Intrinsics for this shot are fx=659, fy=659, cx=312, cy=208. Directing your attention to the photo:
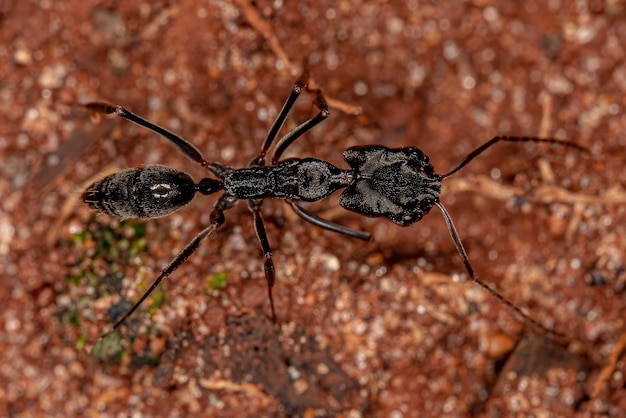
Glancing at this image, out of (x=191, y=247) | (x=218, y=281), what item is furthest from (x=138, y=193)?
(x=218, y=281)

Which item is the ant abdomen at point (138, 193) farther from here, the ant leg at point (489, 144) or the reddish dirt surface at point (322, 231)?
the ant leg at point (489, 144)

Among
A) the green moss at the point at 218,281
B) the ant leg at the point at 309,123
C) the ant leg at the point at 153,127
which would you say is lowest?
the green moss at the point at 218,281

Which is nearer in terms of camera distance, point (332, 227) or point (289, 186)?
point (332, 227)

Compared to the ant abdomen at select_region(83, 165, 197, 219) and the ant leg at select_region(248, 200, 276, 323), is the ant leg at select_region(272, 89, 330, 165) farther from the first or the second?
the ant abdomen at select_region(83, 165, 197, 219)

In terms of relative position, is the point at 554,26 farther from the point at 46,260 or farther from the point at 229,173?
the point at 46,260

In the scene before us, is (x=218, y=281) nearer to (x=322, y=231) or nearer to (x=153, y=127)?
(x=322, y=231)

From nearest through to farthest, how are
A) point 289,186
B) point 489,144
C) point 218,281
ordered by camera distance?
point 489,144, point 218,281, point 289,186

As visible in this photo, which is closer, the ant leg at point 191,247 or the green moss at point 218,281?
the ant leg at point 191,247

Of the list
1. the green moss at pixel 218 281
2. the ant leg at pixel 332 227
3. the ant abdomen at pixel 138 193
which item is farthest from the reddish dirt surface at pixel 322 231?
the ant abdomen at pixel 138 193
